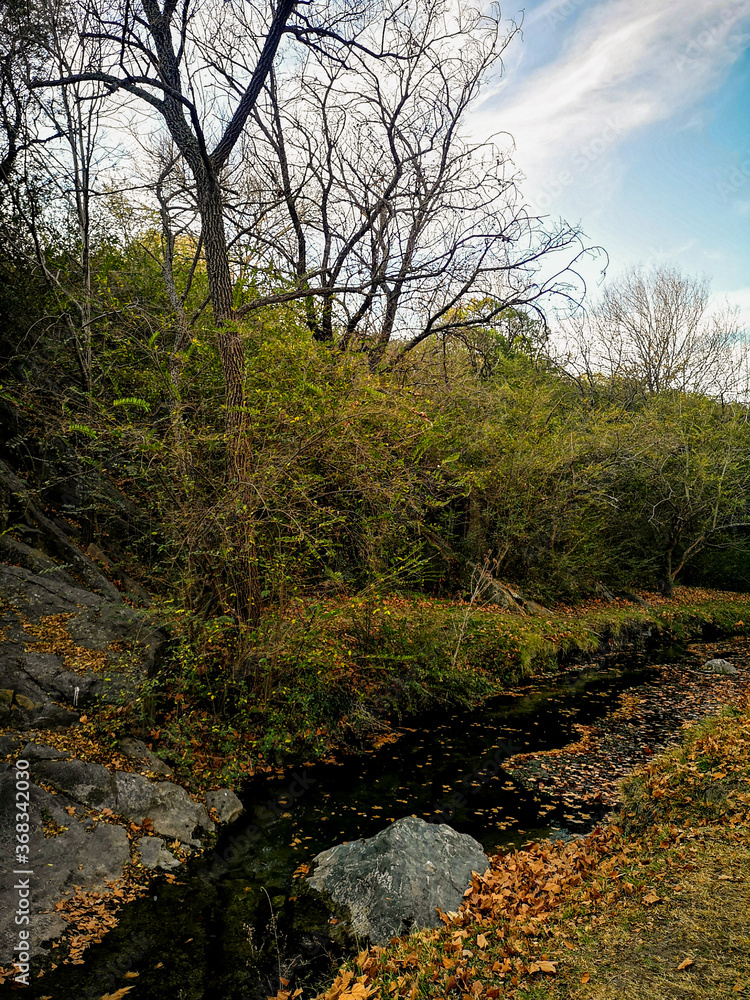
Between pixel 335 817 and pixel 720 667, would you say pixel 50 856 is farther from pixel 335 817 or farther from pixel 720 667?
pixel 720 667

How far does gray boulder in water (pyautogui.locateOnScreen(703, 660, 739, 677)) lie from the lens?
1220cm

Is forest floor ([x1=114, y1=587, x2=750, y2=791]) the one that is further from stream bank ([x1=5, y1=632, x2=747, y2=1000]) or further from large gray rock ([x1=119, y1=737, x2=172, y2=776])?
stream bank ([x1=5, y1=632, x2=747, y2=1000])

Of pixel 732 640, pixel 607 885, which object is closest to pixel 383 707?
pixel 607 885

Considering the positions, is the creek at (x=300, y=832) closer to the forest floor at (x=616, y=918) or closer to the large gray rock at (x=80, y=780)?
the forest floor at (x=616, y=918)

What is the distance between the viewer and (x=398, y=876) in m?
4.58

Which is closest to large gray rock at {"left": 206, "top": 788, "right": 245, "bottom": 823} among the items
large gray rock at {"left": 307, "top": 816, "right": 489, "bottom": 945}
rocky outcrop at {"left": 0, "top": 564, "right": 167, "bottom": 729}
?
large gray rock at {"left": 307, "top": 816, "right": 489, "bottom": 945}

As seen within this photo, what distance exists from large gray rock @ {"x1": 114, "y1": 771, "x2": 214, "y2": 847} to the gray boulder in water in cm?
1088

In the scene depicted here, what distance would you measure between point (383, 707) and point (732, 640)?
39.6 ft

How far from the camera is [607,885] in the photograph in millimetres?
4078

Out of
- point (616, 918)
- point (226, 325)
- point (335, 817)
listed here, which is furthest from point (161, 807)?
point (226, 325)

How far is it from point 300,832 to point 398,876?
5.34 ft

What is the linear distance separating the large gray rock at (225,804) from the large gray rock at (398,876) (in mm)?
1150

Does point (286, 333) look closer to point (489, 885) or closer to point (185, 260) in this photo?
point (185, 260)

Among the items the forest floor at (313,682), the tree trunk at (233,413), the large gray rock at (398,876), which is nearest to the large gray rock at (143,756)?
the forest floor at (313,682)
